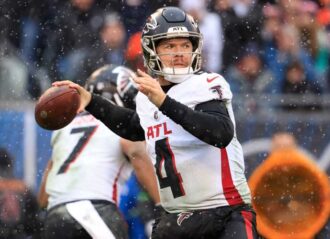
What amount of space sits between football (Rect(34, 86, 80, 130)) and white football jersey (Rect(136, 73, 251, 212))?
52 centimetres

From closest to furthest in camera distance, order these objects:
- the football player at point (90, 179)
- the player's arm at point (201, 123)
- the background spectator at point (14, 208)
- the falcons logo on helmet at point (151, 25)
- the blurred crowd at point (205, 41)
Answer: the player's arm at point (201, 123) < the falcons logo on helmet at point (151, 25) < the football player at point (90, 179) < the background spectator at point (14, 208) < the blurred crowd at point (205, 41)

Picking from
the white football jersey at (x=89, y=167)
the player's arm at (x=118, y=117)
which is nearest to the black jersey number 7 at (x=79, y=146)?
the white football jersey at (x=89, y=167)

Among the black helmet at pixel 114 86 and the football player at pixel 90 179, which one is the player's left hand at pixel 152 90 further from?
the black helmet at pixel 114 86

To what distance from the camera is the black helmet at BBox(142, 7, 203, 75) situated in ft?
15.7

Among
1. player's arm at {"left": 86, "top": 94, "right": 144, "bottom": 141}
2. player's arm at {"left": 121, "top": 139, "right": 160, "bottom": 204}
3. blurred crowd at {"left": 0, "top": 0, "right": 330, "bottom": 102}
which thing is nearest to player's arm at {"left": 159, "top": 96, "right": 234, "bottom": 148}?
player's arm at {"left": 86, "top": 94, "right": 144, "bottom": 141}

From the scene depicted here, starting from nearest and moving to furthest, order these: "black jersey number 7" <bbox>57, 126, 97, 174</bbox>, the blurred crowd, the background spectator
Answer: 1. "black jersey number 7" <bbox>57, 126, 97, 174</bbox>
2. the background spectator
3. the blurred crowd

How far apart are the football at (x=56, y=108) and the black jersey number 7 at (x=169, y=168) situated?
531mm

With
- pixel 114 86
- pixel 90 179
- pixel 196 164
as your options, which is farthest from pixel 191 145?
pixel 114 86

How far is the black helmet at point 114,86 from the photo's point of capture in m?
6.30

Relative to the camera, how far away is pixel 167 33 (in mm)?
4785

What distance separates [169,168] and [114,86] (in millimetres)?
1739

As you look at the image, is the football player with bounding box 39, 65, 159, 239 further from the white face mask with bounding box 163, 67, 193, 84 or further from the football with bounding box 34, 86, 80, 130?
the white face mask with bounding box 163, 67, 193, 84

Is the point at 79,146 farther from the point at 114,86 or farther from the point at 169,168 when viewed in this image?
the point at 169,168

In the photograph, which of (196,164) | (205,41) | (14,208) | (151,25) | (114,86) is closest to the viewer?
(196,164)
